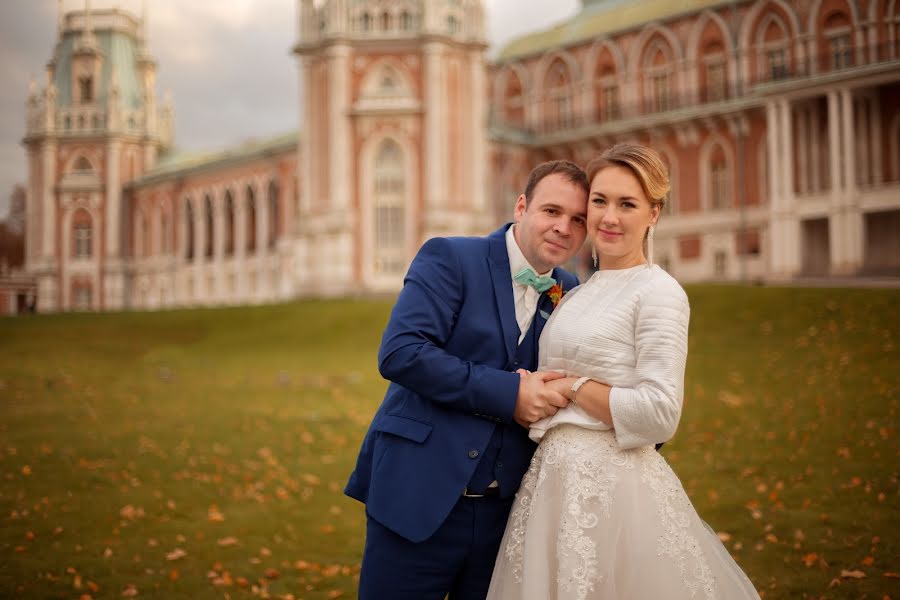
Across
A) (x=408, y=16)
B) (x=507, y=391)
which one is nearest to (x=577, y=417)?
(x=507, y=391)

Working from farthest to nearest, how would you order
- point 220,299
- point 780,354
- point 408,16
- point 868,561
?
1. point 220,299
2. point 408,16
3. point 780,354
4. point 868,561

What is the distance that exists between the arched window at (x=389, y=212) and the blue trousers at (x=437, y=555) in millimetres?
31744

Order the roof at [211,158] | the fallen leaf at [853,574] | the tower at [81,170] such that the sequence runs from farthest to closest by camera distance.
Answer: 1. the tower at [81,170]
2. the roof at [211,158]
3. the fallen leaf at [853,574]

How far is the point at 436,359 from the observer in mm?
3205

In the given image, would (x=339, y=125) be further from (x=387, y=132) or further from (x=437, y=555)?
(x=437, y=555)

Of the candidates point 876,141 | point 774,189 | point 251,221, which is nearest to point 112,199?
point 251,221

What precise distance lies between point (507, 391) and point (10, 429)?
11.0m

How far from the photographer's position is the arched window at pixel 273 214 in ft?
165

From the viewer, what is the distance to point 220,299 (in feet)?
178

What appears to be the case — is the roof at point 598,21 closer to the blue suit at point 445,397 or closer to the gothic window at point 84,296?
the gothic window at point 84,296

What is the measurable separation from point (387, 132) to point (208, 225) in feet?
80.7

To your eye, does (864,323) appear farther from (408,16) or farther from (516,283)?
(408,16)

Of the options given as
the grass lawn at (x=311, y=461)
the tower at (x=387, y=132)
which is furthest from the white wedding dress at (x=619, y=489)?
the tower at (x=387, y=132)

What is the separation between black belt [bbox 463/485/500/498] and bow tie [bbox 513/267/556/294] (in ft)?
2.55
